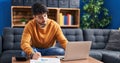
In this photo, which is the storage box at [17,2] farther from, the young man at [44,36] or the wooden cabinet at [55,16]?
the young man at [44,36]

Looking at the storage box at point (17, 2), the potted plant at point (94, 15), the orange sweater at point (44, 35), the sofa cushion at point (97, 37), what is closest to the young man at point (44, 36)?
the orange sweater at point (44, 35)

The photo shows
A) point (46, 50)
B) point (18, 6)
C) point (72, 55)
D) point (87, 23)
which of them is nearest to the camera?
point (72, 55)

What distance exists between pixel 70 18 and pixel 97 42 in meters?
1.08

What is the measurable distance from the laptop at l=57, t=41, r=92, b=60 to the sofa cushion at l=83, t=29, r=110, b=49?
186cm

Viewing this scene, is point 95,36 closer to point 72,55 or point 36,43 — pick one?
point 36,43

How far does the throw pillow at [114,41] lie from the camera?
3870 mm

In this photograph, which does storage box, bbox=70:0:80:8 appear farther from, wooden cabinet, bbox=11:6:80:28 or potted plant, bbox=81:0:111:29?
potted plant, bbox=81:0:111:29

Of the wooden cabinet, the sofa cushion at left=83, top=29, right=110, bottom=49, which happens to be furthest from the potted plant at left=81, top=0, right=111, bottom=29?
the sofa cushion at left=83, top=29, right=110, bottom=49

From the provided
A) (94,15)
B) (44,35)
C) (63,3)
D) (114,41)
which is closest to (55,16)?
(63,3)

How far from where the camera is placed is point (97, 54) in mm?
3480

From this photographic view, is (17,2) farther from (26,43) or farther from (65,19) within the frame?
(26,43)

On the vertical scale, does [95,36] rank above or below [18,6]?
below

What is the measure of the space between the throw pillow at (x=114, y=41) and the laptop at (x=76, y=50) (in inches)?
71.9

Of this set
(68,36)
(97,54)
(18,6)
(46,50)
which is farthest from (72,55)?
(18,6)
